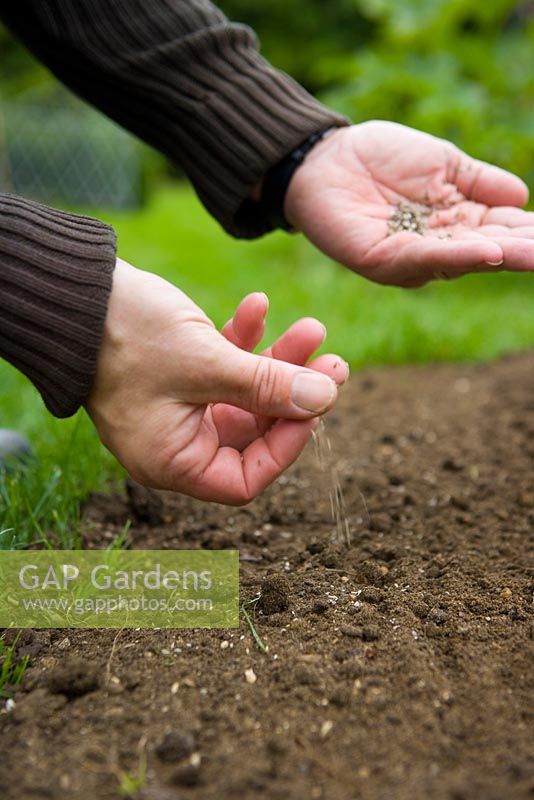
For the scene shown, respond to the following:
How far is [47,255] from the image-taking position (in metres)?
1.32

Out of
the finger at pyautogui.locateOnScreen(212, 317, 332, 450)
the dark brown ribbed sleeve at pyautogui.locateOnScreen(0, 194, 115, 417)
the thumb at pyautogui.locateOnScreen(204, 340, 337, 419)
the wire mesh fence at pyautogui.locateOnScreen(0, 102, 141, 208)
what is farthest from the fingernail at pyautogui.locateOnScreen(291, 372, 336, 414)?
the wire mesh fence at pyautogui.locateOnScreen(0, 102, 141, 208)

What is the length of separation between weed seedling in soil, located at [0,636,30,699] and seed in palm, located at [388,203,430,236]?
1166mm

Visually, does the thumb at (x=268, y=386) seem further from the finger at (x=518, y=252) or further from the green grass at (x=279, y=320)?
the green grass at (x=279, y=320)

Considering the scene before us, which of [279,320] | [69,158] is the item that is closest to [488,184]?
[279,320]

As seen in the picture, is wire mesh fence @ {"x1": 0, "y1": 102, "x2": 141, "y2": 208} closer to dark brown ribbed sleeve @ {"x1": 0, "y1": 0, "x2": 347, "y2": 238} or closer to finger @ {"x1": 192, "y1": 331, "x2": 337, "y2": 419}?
dark brown ribbed sleeve @ {"x1": 0, "y1": 0, "x2": 347, "y2": 238}

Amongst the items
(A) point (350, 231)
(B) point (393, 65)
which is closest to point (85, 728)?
(A) point (350, 231)

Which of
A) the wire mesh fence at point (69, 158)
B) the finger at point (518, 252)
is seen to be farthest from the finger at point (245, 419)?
the wire mesh fence at point (69, 158)

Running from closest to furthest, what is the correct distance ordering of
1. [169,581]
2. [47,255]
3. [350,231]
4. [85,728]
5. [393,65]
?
[85,728]
[47,255]
[169,581]
[350,231]
[393,65]

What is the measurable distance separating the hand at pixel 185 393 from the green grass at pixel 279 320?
1.52 feet

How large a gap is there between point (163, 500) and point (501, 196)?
3.59 ft

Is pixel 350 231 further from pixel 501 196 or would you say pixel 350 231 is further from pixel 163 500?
pixel 163 500

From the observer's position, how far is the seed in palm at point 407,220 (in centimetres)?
184

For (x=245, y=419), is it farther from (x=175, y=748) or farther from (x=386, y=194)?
(x=386, y=194)

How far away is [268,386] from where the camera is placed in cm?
128
